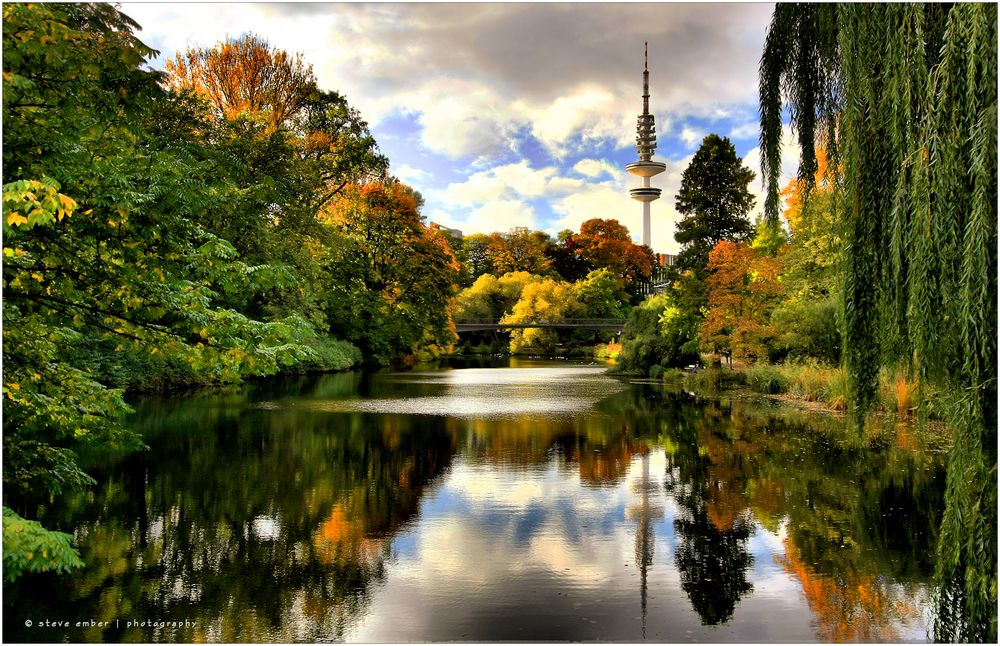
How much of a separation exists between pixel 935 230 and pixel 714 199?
136 ft

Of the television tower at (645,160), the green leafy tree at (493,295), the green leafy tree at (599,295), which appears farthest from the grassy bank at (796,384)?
the television tower at (645,160)

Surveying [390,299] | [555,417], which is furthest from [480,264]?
[555,417]

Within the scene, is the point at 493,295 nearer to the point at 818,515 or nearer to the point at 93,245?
the point at 818,515

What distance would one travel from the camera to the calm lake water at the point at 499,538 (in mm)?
5965

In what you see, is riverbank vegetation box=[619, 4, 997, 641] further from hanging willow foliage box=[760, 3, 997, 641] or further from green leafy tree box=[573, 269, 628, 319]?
green leafy tree box=[573, 269, 628, 319]

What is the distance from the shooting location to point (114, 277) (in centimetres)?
587

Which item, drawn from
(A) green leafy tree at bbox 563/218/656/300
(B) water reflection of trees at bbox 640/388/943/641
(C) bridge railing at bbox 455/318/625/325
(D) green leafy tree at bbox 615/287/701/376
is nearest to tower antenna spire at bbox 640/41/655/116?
(A) green leafy tree at bbox 563/218/656/300

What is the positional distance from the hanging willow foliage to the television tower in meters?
97.5

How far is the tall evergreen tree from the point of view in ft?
143

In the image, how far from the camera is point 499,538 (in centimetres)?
838

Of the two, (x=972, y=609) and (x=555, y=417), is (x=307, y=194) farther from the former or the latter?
(x=972, y=609)

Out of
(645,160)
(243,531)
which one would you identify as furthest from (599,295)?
(243,531)

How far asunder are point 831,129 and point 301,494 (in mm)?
8173

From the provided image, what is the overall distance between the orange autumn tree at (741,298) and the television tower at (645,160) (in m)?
75.7
